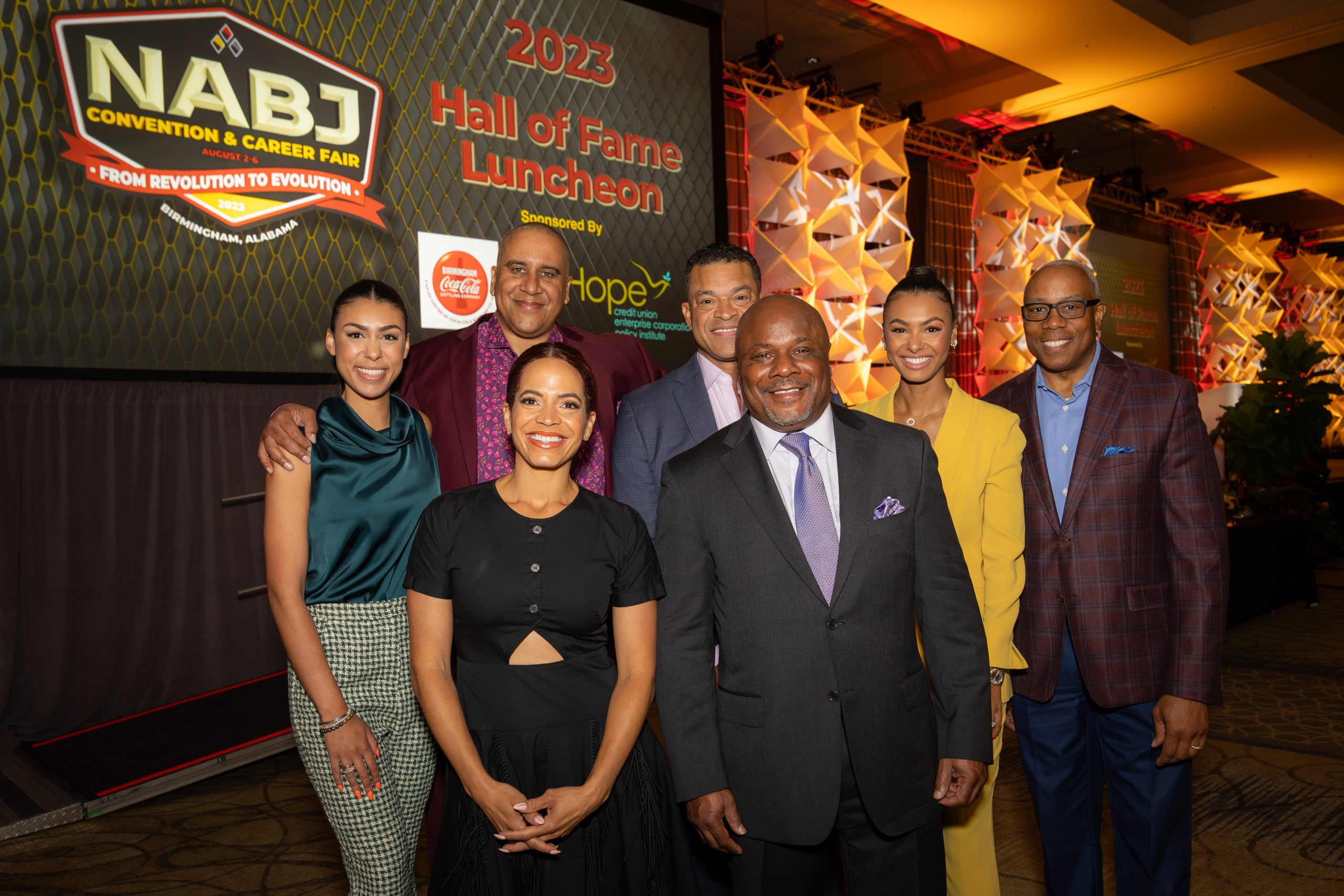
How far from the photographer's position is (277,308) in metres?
4.24

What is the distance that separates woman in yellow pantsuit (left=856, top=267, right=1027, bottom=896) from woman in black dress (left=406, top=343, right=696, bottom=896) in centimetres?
82

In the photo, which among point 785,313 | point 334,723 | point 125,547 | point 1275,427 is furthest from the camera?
point 1275,427

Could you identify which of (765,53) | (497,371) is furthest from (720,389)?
(765,53)

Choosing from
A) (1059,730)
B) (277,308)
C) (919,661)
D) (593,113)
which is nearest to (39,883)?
(277,308)

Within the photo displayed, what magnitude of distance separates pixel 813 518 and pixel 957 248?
814 centimetres

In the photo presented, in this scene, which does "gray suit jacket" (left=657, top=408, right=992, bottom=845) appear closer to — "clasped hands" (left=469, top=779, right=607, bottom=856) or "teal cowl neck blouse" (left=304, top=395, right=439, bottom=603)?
"clasped hands" (left=469, top=779, right=607, bottom=856)

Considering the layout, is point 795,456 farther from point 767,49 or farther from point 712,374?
point 767,49

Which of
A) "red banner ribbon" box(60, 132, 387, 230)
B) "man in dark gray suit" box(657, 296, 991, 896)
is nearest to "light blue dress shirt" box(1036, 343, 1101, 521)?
"man in dark gray suit" box(657, 296, 991, 896)

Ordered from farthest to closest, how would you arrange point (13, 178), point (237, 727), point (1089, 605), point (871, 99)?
point (871, 99) → point (237, 727) → point (13, 178) → point (1089, 605)

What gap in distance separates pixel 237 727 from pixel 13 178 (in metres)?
2.48

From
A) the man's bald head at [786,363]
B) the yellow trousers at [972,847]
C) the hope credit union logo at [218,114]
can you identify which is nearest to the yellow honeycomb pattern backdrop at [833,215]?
the hope credit union logo at [218,114]

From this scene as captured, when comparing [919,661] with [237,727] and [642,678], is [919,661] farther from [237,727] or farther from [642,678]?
[237,727]

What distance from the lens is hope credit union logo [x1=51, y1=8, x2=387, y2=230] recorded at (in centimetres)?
374

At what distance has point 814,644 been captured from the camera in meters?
1.70
